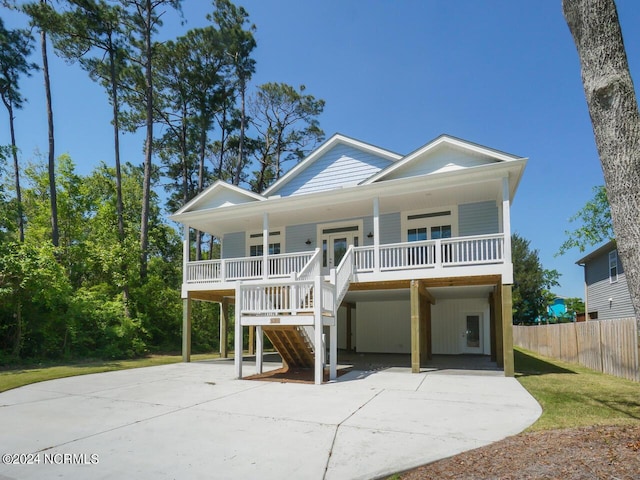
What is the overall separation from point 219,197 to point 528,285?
29405 mm

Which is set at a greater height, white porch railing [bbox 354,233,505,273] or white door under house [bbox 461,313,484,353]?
white porch railing [bbox 354,233,505,273]

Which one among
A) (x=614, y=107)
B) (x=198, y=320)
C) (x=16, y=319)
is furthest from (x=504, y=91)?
Answer: (x=16, y=319)

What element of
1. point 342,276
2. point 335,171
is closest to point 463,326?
point 335,171

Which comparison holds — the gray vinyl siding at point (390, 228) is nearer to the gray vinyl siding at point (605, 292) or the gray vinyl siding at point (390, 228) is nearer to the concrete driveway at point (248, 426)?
the concrete driveway at point (248, 426)

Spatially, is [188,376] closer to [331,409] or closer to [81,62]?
[331,409]

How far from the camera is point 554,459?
3945mm

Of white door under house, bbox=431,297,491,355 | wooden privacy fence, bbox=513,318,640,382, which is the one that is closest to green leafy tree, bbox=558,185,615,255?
wooden privacy fence, bbox=513,318,640,382

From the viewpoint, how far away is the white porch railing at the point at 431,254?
11.6 metres

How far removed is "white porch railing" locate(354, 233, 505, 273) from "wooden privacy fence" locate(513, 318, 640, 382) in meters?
3.54

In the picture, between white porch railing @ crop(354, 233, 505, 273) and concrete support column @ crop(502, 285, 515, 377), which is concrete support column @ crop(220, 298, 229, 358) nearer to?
white porch railing @ crop(354, 233, 505, 273)

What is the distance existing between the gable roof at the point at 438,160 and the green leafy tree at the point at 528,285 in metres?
26.3

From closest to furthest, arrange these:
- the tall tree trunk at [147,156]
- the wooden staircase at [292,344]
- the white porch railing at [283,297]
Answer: the white porch railing at [283,297]
the wooden staircase at [292,344]
the tall tree trunk at [147,156]

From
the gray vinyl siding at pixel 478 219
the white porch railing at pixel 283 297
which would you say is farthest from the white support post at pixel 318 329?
the gray vinyl siding at pixel 478 219

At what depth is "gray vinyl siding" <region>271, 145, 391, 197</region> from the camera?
16.3 m
